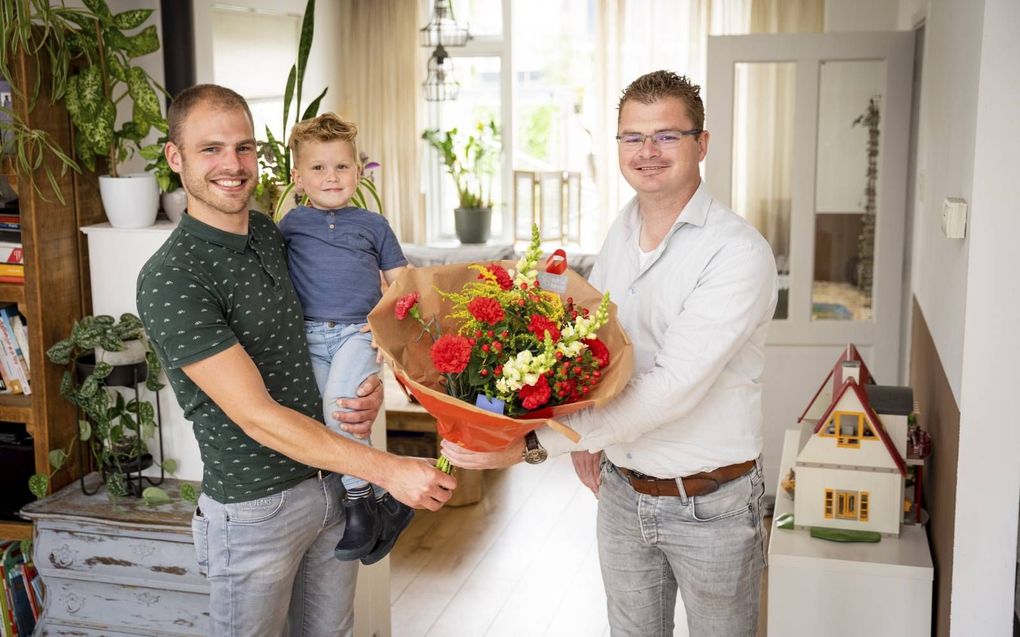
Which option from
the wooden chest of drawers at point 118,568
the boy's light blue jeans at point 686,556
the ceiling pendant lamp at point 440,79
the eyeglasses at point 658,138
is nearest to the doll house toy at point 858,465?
the boy's light blue jeans at point 686,556

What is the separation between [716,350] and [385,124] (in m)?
6.95

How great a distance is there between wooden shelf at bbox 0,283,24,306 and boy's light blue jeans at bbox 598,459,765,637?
191 cm

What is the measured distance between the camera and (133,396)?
3.28 metres

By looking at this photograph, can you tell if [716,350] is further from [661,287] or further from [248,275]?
[248,275]

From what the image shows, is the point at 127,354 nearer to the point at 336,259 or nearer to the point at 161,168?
the point at 161,168

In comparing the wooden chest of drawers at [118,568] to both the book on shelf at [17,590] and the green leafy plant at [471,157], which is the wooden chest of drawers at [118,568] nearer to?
the book on shelf at [17,590]

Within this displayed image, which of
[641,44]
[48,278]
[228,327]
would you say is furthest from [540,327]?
[641,44]

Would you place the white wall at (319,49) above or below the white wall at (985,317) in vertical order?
above

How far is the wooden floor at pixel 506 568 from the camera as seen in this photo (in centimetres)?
383

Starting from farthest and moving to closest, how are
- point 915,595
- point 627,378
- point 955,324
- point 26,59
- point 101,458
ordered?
point 101,458 < point 26,59 < point 915,595 < point 955,324 < point 627,378

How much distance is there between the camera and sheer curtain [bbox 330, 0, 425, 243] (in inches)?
336

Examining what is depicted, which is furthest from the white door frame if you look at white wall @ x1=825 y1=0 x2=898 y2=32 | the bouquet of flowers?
the bouquet of flowers

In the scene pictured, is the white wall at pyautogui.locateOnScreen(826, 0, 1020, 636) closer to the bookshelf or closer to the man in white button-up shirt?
the man in white button-up shirt

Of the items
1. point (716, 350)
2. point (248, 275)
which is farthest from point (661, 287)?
point (248, 275)
